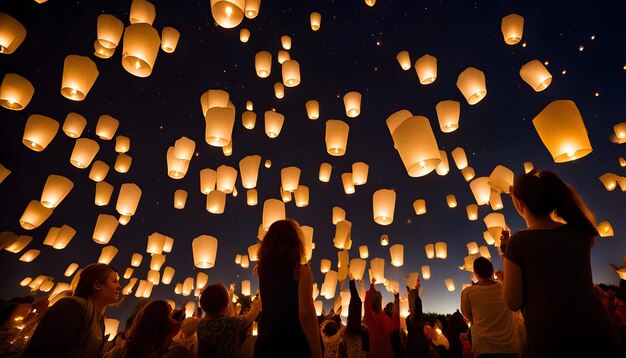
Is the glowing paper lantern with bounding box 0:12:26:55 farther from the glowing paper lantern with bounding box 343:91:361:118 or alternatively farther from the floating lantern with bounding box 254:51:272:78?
the glowing paper lantern with bounding box 343:91:361:118

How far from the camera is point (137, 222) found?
42.5 feet

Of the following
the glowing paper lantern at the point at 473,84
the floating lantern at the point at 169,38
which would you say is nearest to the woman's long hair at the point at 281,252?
the glowing paper lantern at the point at 473,84

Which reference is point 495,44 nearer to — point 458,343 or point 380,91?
point 380,91

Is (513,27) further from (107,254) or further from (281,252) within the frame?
(107,254)

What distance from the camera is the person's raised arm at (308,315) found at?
5.23ft

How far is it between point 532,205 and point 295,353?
1255 mm

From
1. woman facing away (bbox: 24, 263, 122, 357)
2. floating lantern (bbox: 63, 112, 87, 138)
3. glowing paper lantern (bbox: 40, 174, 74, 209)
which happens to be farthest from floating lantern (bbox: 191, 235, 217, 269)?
woman facing away (bbox: 24, 263, 122, 357)

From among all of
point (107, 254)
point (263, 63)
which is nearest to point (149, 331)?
point (263, 63)

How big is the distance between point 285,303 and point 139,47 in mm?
2996

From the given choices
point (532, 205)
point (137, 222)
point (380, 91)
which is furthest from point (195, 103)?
point (532, 205)

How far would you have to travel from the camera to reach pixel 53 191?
15.6 feet

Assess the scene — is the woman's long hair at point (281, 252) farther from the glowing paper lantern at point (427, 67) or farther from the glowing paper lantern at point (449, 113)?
the glowing paper lantern at point (427, 67)

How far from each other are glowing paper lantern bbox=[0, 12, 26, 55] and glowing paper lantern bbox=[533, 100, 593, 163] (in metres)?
5.60

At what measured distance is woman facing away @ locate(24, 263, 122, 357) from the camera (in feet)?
5.38
